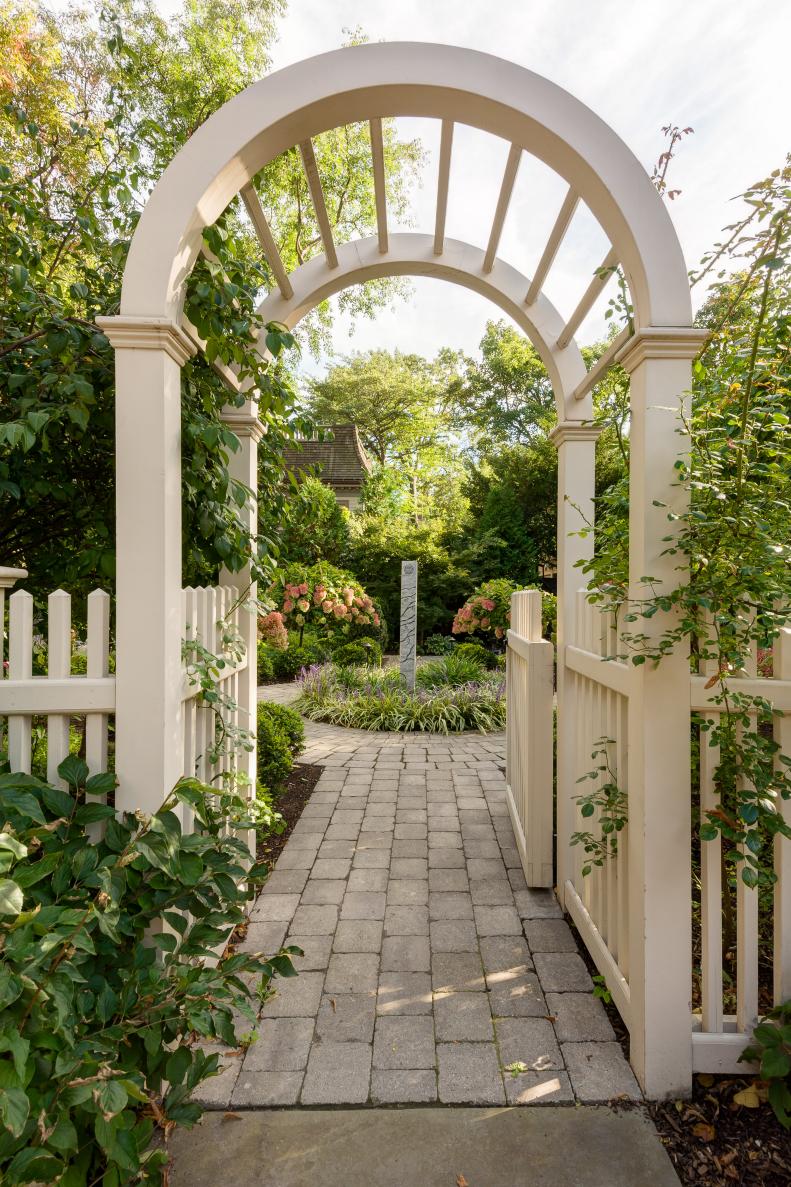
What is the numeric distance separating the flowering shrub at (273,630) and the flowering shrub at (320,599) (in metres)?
0.34

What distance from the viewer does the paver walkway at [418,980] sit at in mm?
1692

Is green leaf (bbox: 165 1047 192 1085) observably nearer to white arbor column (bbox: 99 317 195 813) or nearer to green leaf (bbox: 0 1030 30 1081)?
green leaf (bbox: 0 1030 30 1081)

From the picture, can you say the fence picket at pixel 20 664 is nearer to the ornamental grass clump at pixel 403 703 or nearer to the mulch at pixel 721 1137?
the mulch at pixel 721 1137

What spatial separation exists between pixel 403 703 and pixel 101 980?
207 inches

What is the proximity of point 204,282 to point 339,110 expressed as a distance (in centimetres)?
66

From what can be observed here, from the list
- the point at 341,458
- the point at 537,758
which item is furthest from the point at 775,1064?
the point at 341,458

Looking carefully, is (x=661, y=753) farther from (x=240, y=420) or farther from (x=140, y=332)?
(x=240, y=420)

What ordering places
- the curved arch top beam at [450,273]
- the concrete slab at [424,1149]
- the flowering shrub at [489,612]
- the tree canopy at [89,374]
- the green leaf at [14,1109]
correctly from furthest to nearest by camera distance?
the flowering shrub at [489,612] → the curved arch top beam at [450,273] → the tree canopy at [89,374] → the concrete slab at [424,1149] → the green leaf at [14,1109]

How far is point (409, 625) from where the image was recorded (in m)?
7.77

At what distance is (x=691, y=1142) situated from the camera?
1502mm

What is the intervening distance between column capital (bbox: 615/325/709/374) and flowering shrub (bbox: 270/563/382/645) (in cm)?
695

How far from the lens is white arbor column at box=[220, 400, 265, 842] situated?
2.60m

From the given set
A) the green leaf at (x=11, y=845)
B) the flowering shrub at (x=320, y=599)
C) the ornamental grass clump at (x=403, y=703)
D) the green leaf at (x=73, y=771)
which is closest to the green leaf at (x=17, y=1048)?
the green leaf at (x=11, y=845)

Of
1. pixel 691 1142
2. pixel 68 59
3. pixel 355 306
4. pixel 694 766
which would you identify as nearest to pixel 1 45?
pixel 68 59
